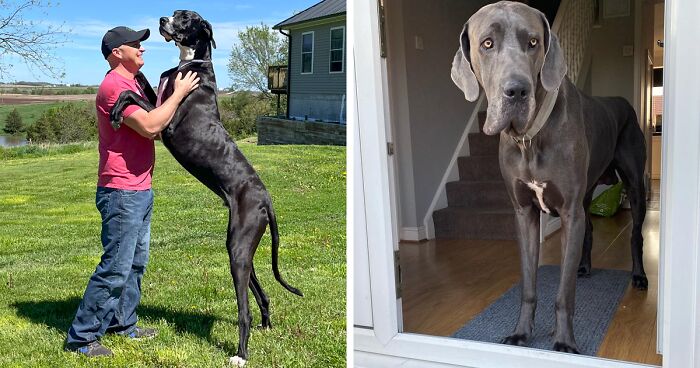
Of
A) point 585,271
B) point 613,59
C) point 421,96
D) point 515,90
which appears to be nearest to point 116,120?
point 515,90

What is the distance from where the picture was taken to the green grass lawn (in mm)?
3553

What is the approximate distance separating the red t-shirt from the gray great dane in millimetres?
1360

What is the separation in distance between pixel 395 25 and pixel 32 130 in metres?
2.54

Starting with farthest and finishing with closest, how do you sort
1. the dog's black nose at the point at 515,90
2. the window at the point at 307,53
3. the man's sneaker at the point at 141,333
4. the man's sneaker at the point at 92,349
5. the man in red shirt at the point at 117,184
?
1. the window at the point at 307,53
2. the man's sneaker at the point at 141,333
3. the man's sneaker at the point at 92,349
4. the man in red shirt at the point at 117,184
5. the dog's black nose at the point at 515,90

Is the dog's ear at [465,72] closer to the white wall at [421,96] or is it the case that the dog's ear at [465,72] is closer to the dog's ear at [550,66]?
the dog's ear at [550,66]

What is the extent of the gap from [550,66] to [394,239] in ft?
2.92

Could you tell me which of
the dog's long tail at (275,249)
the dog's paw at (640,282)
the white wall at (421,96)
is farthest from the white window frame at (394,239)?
the white wall at (421,96)

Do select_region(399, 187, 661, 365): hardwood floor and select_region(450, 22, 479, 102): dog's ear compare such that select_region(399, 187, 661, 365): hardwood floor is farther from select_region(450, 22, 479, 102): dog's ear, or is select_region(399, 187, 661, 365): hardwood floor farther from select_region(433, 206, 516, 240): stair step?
select_region(450, 22, 479, 102): dog's ear

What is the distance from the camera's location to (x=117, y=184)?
297 centimetres

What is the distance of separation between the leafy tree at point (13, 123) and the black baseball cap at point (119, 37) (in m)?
0.92

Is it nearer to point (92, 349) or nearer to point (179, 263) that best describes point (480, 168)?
point (179, 263)

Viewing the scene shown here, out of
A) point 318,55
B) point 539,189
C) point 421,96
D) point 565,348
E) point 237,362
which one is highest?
point 318,55

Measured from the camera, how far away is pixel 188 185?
3.48 meters

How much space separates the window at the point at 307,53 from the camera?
3.40m
